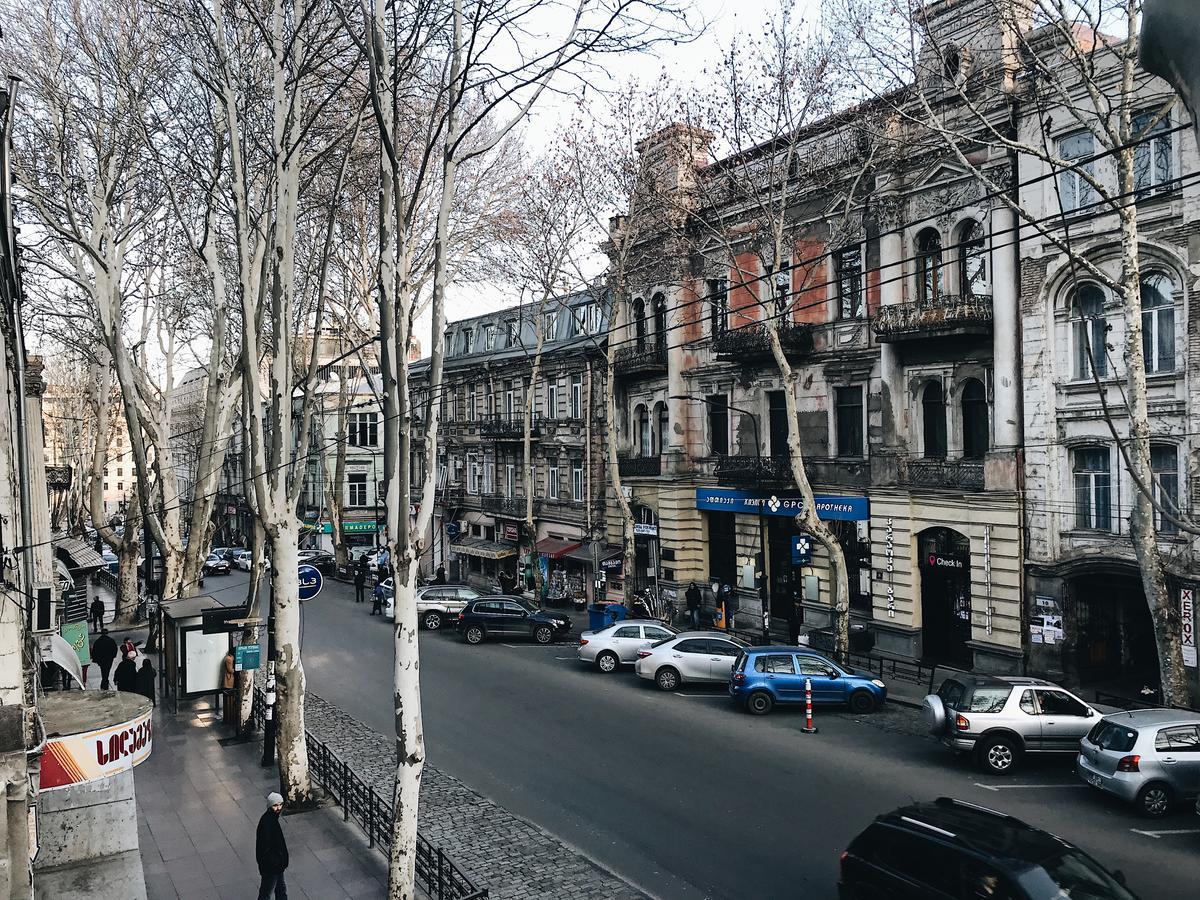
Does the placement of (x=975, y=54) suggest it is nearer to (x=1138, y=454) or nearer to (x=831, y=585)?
(x=1138, y=454)

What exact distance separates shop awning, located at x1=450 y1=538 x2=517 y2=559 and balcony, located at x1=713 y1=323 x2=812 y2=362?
16.0m

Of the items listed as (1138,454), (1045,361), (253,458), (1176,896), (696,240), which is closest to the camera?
(1176,896)

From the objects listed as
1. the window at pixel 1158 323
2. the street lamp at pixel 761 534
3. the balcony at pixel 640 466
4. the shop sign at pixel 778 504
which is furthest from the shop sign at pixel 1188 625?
the balcony at pixel 640 466

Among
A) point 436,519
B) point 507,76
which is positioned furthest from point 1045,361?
point 436,519

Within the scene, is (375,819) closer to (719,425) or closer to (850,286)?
(850,286)

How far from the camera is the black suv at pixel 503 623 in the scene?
2819 cm

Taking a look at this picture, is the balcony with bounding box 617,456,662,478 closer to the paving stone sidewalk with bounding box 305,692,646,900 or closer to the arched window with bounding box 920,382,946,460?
the arched window with bounding box 920,382,946,460

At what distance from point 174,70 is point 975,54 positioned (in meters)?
17.7

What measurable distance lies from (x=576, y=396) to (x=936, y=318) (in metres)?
18.9

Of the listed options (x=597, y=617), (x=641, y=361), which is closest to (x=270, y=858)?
(x=597, y=617)

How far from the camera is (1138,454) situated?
16.3 m

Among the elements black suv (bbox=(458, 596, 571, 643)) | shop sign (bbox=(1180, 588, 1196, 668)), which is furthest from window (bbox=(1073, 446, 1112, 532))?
black suv (bbox=(458, 596, 571, 643))

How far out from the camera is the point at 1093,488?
67.8ft

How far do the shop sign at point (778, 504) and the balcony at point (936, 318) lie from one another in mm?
4834
